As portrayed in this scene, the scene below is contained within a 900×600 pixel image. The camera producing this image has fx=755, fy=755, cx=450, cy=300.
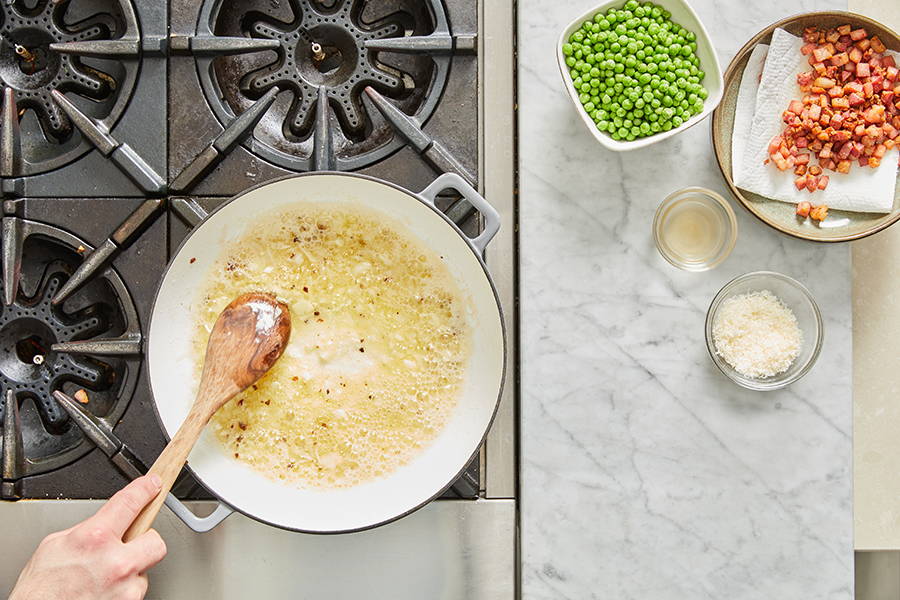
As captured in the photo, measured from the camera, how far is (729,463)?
3.09 feet

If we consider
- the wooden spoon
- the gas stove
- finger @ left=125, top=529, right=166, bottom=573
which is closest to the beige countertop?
the gas stove

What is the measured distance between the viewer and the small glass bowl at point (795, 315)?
3.01 ft

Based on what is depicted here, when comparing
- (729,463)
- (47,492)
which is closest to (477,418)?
(729,463)

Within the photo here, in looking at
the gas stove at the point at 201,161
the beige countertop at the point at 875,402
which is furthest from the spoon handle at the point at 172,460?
the beige countertop at the point at 875,402

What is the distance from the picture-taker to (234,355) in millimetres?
876

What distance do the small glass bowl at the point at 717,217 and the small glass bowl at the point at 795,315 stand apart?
0.13ft

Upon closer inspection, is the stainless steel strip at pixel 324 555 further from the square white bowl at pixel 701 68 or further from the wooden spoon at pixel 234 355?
the square white bowl at pixel 701 68

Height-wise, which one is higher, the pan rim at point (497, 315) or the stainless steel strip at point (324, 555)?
the pan rim at point (497, 315)

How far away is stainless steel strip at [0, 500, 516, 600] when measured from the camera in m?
0.94

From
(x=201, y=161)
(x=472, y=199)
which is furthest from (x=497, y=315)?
(x=201, y=161)

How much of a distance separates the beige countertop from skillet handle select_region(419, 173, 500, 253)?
19.6 inches

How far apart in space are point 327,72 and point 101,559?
2.08 feet

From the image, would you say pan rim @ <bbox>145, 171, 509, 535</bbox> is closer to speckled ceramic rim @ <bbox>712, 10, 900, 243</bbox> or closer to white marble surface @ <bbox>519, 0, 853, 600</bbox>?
white marble surface @ <bbox>519, 0, 853, 600</bbox>

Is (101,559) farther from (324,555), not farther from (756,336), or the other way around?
(756,336)
